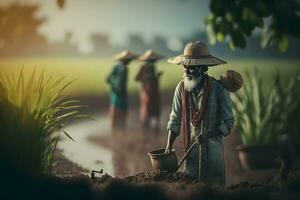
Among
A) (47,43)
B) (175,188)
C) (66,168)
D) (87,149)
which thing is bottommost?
(175,188)

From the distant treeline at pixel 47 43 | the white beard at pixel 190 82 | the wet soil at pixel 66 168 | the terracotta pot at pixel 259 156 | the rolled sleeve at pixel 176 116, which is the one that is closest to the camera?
the white beard at pixel 190 82

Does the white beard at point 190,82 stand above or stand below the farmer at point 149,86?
below

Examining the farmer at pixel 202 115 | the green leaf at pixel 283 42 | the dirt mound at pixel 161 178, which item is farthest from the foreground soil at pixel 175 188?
the green leaf at pixel 283 42

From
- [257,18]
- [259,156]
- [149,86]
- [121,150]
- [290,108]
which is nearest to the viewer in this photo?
[257,18]

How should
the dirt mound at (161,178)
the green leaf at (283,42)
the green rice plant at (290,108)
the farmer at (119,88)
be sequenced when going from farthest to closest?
1. the farmer at (119,88)
2. the green rice plant at (290,108)
3. the dirt mound at (161,178)
4. the green leaf at (283,42)

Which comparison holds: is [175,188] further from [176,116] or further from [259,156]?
[259,156]

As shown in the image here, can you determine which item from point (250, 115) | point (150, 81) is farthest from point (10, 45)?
point (250, 115)

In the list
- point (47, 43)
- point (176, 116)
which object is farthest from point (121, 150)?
point (47, 43)

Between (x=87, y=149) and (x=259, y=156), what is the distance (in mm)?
3913

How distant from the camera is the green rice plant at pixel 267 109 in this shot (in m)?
10.0

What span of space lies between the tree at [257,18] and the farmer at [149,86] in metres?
7.24

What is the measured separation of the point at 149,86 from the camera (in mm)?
14336

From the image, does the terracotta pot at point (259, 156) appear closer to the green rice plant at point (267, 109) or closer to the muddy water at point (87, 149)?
the green rice plant at point (267, 109)

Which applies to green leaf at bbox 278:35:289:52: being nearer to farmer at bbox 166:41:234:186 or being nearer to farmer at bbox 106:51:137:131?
farmer at bbox 166:41:234:186
